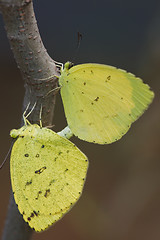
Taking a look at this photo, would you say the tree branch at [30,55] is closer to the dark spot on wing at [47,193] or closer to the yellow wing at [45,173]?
the yellow wing at [45,173]

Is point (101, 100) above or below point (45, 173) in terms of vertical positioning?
above

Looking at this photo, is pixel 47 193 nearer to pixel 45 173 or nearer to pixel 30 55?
pixel 45 173

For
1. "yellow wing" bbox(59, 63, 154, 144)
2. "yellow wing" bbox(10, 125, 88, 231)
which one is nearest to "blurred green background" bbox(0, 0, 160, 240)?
"yellow wing" bbox(59, 63, 154, 144)

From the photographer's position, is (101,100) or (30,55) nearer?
(30,55)

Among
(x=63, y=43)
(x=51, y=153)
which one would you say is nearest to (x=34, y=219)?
(x=51, y=153)

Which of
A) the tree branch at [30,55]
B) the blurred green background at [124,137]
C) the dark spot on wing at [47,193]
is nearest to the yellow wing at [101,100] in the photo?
the tree branch at [30,55]

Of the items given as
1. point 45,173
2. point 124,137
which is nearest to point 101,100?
point 45,173
